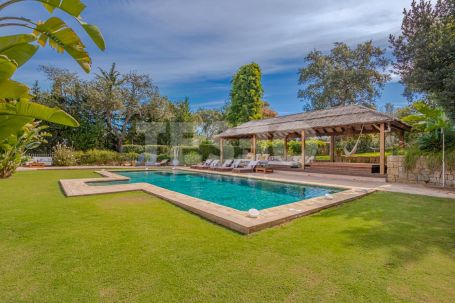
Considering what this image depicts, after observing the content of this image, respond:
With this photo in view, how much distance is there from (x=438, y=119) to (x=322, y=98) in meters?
23.6

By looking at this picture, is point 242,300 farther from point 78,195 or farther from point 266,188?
point 266,188

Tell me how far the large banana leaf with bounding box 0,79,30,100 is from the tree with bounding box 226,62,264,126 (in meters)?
30.8

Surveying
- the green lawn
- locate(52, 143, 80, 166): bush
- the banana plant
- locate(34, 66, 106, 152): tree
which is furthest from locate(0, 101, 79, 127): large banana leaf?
locate(34, 66, 106, 152): tree

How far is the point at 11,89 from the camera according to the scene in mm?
1979

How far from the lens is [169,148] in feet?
87.0

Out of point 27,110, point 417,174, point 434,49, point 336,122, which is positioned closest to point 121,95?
point 336,122

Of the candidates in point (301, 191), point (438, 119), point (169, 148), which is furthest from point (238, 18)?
point (169, 148)

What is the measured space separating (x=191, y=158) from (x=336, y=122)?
14.3 m

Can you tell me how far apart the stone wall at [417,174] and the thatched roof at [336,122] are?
2.11m

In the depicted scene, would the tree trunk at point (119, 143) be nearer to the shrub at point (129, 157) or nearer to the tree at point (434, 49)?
the shrub at point (129, 157)

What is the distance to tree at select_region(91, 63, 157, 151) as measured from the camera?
27.5 meters

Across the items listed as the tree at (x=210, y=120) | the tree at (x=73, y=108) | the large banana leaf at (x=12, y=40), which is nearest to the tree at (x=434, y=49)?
the large banana leaf at (x=12, y=40)

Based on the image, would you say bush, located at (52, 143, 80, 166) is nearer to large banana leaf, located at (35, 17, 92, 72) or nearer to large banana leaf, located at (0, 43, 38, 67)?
large banana leaf, located at (35, 17, 92, 72)

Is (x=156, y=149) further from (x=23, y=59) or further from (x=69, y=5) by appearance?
(x=69, y=5)
